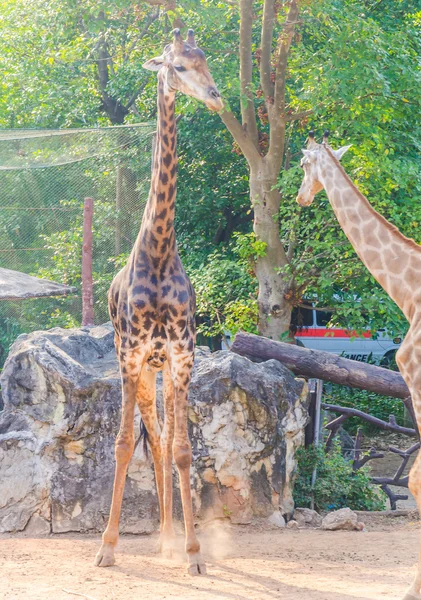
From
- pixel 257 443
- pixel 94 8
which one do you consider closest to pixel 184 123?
pixel 94 8

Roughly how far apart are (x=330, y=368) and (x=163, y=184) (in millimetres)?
3434

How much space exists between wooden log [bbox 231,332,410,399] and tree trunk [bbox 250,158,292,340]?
7.99 feet

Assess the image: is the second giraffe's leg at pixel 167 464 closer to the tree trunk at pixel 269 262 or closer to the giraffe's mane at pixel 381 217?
the giraffe's mane at pixel 381 217

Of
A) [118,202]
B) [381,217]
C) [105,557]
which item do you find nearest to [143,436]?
[105,557]

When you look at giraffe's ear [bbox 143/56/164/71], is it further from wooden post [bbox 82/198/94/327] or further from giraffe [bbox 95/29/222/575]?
wooden post [bbox 82/198/94/327]

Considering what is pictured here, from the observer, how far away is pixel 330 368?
8.98 m

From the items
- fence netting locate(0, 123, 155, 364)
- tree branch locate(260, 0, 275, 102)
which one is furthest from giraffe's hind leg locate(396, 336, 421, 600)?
tree branch locate(260, 0, 275, 102)

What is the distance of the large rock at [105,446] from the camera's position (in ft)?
25.2

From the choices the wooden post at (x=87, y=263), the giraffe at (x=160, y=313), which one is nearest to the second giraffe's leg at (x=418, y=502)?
the giraffe at (x=160, y=313)

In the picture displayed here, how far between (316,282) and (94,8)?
15.4 ft

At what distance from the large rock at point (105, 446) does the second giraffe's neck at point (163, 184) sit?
1919mm

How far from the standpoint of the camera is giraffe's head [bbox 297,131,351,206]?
6957 mm

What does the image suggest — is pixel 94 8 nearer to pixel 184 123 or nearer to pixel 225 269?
pixel 184 123

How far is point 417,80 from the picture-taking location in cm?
1093
